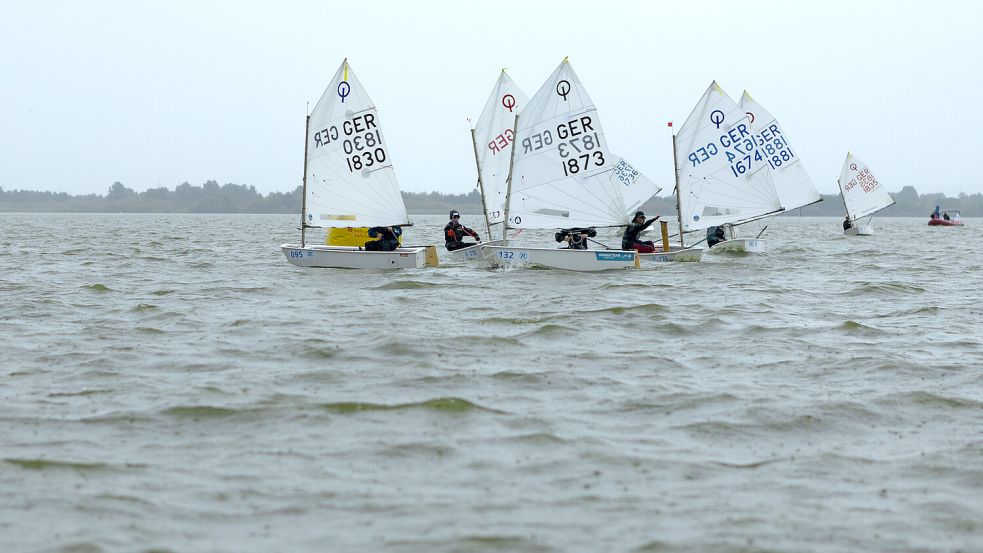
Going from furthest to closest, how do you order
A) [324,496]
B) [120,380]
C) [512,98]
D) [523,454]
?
[512,98] < [120,380] < [523,454] < [324,496]

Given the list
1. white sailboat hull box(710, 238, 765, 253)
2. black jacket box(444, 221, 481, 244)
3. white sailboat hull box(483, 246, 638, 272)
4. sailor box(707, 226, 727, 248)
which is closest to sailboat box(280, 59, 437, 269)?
white sailboat hull box(483, 246, 638, 272)

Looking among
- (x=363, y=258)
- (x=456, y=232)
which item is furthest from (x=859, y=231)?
(x=363, y=258)

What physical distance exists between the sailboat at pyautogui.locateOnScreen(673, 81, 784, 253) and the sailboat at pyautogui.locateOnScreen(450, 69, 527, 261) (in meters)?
4.96

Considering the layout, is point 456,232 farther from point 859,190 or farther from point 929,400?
point 859,190

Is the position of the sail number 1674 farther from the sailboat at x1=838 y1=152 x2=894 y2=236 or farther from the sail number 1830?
the sailboat at x1=838 y1=152 x2=894 y2=236

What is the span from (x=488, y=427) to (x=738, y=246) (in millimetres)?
22292

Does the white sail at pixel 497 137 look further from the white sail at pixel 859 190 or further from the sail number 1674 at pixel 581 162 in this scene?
the white sail at pixel 859 190

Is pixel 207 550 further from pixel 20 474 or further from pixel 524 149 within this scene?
Result: pixel 524 149

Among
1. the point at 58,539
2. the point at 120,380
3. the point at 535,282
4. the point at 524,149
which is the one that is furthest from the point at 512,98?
the point at 58,539

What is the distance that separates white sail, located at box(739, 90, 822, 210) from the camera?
31203 mm

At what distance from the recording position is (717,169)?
94.9 feet

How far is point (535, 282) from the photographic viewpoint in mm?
20828

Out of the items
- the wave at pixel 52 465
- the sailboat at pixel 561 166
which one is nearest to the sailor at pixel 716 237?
the sailboat at pixel 561 166

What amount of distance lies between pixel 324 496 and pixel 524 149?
18.6 meters
